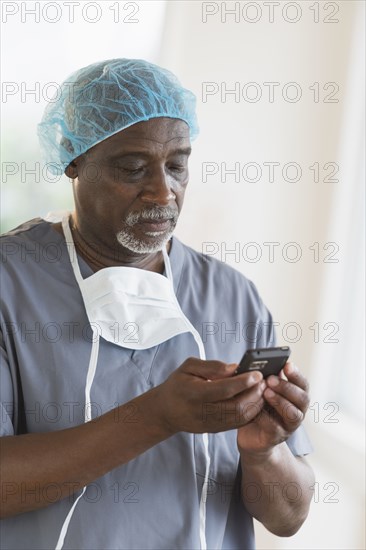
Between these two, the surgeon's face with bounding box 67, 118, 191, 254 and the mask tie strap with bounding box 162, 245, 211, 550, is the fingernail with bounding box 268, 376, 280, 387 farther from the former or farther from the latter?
the surgeon's face with bounding box 67, 118, 191, 254

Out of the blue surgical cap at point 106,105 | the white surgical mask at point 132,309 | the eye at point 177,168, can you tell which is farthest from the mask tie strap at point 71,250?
the eye at point 177,168

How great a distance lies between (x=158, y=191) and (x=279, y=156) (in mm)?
913

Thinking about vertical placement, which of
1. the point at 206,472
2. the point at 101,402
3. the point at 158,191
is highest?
the point at 158,191

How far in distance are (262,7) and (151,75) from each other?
33.1 inches

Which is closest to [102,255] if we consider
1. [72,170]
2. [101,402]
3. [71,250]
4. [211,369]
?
[71,250]

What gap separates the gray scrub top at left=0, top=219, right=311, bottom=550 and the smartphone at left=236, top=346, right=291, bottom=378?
0.20 meters

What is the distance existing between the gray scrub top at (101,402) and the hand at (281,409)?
0.16m

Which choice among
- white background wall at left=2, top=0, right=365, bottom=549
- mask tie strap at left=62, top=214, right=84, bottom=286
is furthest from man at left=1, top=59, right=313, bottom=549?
white background wall at left=2, top=0, right=365, bottom=549

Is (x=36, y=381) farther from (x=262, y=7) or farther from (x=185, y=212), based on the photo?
(x=262, y=7)

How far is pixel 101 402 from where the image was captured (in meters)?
1.27

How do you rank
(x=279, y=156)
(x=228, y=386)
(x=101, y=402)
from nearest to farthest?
(x=228, y=386) < (x=101, y=402) < (x=279, y=156)

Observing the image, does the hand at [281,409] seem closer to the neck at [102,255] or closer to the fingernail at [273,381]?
the fingernail at [273,381]

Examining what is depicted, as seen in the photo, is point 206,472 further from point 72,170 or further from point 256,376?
point 72,170

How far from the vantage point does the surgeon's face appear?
4.32ft
